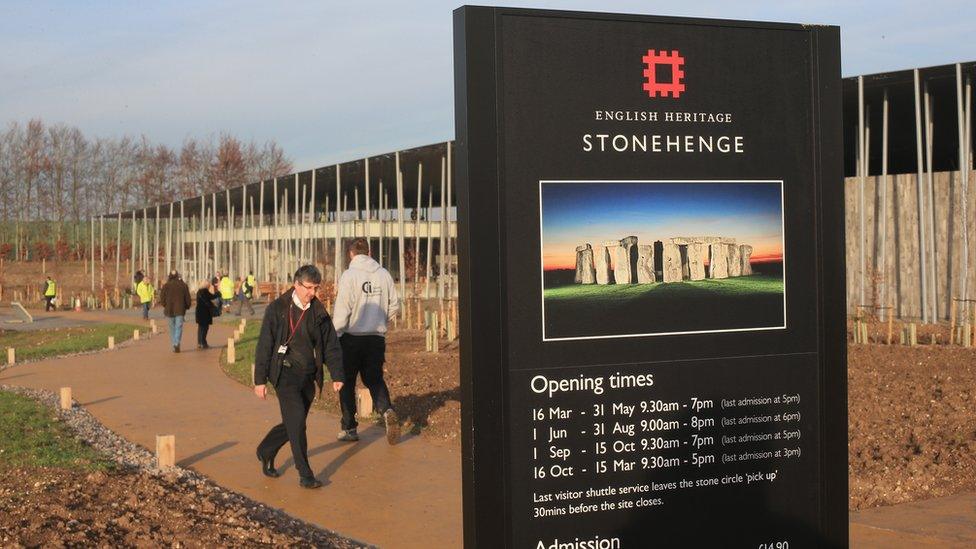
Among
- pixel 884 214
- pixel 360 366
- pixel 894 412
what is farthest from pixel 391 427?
pixel 884 214

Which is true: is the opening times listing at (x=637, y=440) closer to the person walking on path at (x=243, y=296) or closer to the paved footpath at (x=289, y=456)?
the paved footpath at (x=289, y=456)

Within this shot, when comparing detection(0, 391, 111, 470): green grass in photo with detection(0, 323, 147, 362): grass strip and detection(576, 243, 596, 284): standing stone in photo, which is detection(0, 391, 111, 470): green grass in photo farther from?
detection(0, 323, 147, 362): grass strip

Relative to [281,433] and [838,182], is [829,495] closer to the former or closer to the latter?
[838,182]

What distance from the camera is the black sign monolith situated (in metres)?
4.20

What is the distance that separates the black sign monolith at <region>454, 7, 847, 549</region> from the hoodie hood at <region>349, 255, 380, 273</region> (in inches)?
248

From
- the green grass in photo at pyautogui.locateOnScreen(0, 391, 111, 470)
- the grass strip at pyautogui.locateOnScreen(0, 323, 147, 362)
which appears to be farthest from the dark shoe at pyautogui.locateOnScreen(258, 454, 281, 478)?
the grass strip at pyautogui.locateOnScreen(0, 323, 147, 362)

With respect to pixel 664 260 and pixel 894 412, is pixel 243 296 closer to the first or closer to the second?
pixel 894 412

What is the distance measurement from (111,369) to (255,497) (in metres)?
11.9

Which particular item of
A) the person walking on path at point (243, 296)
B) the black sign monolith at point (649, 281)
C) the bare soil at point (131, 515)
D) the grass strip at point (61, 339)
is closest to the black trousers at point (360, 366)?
the bare soil at point (131, 515)

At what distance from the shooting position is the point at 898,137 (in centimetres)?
3441

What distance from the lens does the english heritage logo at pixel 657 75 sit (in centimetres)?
441

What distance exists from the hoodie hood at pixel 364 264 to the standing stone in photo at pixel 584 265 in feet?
A: 20.8

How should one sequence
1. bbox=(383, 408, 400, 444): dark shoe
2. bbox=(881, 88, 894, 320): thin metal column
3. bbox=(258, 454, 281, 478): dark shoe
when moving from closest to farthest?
bbox=(258, 454, 281, 478): dark shoe
bbox=(383, 408, 400, 444): dark shoe
bbox=(881, 88, 894, 320): thin metal column

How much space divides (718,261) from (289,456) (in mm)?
6427
